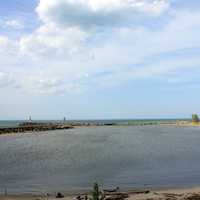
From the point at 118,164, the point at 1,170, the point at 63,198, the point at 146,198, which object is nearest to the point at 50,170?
the point at 1,170

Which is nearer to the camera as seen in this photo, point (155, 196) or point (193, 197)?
point (193, 197)

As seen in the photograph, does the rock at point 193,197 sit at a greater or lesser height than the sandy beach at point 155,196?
greater

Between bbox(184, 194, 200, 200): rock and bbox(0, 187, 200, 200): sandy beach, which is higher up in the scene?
bbox(184, 194, 200, 200): rock

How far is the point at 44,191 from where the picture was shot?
22.6 m

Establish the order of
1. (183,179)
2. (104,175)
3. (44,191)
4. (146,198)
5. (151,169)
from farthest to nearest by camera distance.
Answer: (151,169)
(104,175)
(183,179)
(44,191)
(146,198)

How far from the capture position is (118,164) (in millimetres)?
33719

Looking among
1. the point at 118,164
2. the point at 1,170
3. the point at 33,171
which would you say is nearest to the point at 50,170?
the point at 33,171

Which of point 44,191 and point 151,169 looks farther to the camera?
point 151,169

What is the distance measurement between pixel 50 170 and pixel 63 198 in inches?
461

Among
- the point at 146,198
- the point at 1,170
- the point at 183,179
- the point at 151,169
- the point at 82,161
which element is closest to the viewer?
the point at 146,198

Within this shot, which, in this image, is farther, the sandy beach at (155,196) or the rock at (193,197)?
the sandy beach at (155,196)

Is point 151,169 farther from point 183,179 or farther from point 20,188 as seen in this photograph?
point 20,188

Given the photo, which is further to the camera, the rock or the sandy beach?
the sandy beach

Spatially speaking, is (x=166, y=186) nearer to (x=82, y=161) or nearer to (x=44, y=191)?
(x=44, y=191)
